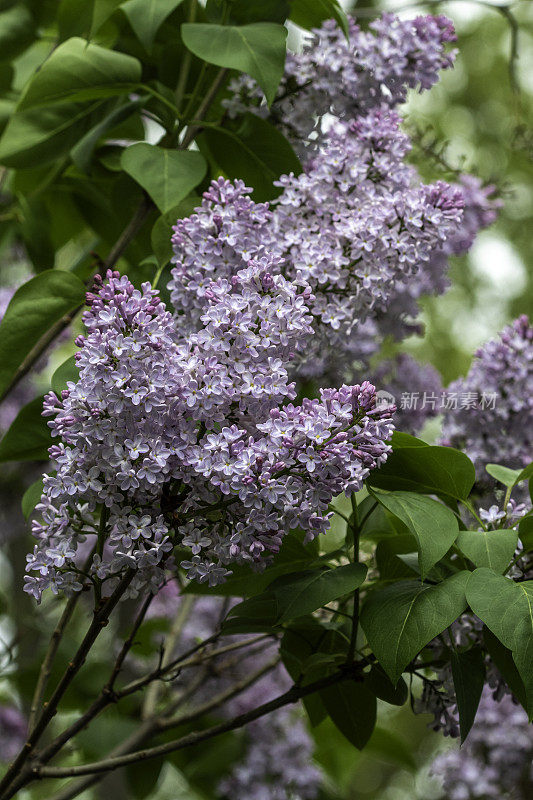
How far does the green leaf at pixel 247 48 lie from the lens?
1346 mm

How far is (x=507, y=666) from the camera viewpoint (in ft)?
3.42

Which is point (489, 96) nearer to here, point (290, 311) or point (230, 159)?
point (230, 159)

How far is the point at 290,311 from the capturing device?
100 cm

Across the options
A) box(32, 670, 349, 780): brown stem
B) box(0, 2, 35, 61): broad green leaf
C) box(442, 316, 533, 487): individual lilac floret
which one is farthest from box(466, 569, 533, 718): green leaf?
box(0, 2, 35, 61): broad green leaf

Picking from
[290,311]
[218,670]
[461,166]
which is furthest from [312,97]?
[218,670]

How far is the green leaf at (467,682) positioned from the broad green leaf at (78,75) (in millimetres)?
1096

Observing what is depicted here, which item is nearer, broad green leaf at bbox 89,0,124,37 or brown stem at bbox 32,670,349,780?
brown stem at bbox 32,670,349,780

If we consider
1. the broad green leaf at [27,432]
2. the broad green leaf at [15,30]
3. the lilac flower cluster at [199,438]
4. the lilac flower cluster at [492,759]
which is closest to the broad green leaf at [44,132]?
the broad green leaf at [15,30]

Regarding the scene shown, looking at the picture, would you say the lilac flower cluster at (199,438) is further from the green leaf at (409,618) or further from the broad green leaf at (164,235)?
the broad green leaf at (164,235)

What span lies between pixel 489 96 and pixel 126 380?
7.61m

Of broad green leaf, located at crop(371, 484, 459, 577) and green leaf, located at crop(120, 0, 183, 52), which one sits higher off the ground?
green leaf, located at crop(120, 0, 183, 52)

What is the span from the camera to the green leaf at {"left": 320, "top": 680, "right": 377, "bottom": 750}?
1.25 metres

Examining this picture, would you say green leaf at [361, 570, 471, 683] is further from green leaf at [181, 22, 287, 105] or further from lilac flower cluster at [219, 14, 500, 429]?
green leaf at [181, 22, 287, 105]

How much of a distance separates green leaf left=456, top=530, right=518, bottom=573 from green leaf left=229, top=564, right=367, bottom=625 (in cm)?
13
